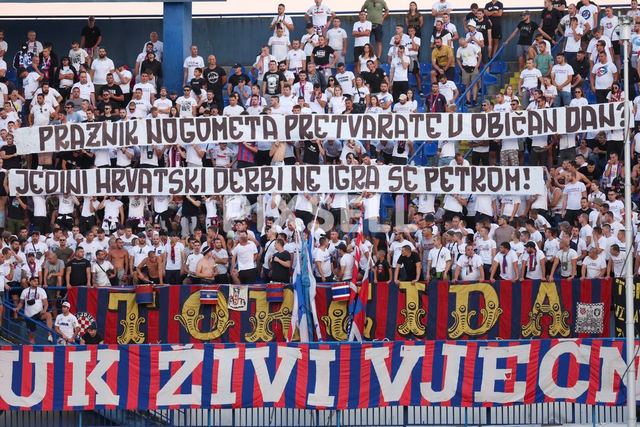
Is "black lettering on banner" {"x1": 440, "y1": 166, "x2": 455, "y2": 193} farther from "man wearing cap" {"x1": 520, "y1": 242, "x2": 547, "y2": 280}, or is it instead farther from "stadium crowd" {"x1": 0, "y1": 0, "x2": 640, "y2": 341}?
"man wearing cap" {"x1": 520, "y1": 242, "x2": 547, "y2": 280}

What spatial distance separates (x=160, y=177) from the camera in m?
35.4

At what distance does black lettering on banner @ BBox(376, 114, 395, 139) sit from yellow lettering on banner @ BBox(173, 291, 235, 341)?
17.9ft

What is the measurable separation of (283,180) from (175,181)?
2.31 meters

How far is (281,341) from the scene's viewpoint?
3250 centimetres

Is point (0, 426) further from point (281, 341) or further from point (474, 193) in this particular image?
point (474, 193)

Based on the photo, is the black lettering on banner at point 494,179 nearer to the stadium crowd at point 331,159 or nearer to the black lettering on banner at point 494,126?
the stadium crowd at point 331,159

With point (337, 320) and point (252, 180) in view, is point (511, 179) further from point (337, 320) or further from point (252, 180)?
point (252, 180)

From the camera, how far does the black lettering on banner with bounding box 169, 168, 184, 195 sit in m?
35.2

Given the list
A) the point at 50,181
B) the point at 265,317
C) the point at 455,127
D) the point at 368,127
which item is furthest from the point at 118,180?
the point at 455,127

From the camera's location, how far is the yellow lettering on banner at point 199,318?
32750 mm

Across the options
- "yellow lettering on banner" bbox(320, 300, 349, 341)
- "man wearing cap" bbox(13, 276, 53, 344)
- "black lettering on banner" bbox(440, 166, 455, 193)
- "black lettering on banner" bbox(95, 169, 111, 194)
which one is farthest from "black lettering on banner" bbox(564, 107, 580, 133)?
"man wearing cap" bbox(13, 276, 53, 344)

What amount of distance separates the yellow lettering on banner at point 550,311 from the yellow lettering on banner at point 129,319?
301 inches

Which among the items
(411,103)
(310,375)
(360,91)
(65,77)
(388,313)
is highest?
(65,77)

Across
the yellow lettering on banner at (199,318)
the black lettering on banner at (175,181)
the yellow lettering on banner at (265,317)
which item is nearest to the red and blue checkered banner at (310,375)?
the yellow lettering on banner at (265,317)
